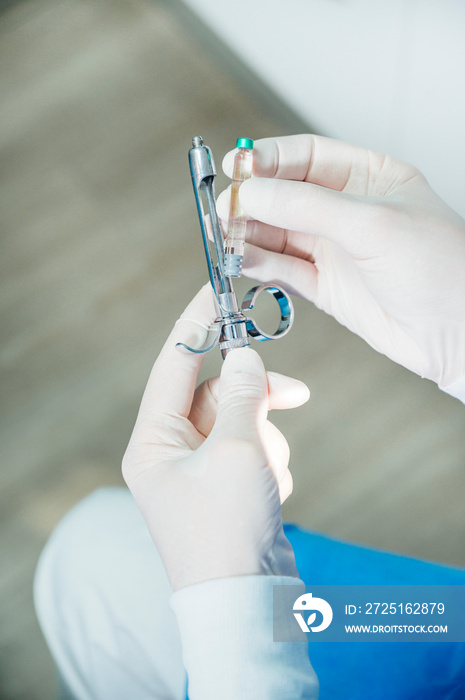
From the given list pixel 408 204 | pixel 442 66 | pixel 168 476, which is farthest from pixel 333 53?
pixel 168 476

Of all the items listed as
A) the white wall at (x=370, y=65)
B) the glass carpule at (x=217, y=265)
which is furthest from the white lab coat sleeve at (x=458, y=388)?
the white wall at (x=370, y=65)

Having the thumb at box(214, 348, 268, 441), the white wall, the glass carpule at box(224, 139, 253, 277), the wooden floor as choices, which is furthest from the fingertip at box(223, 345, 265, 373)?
the white wall

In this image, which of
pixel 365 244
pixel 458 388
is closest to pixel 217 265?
pixel 365 244

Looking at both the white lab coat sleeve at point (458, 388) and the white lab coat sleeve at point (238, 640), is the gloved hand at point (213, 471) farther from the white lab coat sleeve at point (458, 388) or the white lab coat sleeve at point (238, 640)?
the white lab coat sleeve at point (458, 388)

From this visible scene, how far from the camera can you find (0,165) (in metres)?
1.25

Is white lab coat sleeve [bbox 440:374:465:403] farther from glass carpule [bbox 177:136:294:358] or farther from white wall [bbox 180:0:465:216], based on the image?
white wall [bbox 180:0:465:216]

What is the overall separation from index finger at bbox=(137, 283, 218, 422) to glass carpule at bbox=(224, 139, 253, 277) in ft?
0.41

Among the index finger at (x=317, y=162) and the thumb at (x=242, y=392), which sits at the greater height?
the index finger at (x=317, y=162)

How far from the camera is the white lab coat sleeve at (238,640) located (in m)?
0.59

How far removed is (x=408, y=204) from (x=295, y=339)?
1.81 ft

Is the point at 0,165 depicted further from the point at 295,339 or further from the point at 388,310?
the point at 388,310

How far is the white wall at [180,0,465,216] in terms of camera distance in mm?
928

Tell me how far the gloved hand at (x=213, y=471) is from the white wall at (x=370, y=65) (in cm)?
66

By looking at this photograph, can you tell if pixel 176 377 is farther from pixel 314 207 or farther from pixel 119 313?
pixel 119 313
